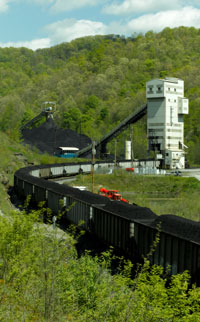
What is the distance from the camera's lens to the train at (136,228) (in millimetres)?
16922

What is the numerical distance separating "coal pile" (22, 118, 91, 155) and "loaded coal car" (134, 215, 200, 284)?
9586 centimetres

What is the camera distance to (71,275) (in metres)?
13.9

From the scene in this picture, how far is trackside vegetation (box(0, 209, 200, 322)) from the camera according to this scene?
429 inches

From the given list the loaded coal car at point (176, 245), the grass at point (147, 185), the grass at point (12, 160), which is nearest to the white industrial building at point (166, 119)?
the grass at point (147, 185)

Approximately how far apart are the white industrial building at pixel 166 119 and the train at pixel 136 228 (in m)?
57.1

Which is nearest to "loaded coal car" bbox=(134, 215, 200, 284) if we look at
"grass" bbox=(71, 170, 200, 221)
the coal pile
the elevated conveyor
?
"grass" bbox=(71, 170, 200, 221)

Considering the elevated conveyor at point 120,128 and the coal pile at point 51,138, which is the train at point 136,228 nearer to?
the elevated conveyor at point 120,128

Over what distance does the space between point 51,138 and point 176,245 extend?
105 m

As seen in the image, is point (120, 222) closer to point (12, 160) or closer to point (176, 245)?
point (176, 245)

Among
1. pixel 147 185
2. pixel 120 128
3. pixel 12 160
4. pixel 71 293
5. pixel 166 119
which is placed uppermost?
pixel 166 119

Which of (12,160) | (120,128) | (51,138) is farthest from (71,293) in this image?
(51,138)

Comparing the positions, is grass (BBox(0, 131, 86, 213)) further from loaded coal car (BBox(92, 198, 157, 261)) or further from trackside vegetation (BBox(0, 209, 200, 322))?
trackside vegetation (BBox(0, 209, 200, 322))

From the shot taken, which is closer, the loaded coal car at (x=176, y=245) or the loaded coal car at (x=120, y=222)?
the loaded coal car at (x=176, y=245)

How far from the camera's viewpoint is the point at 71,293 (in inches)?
468
